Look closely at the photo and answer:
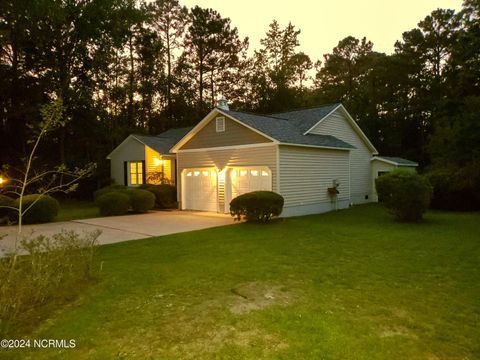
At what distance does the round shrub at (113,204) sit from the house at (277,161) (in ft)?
10.1

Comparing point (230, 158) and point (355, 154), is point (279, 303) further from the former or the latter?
point (355, 154)

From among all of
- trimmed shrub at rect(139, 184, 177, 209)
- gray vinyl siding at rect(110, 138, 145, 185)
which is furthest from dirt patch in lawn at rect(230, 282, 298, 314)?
gray vinyl siding at rect(110, 138, 145, 185)

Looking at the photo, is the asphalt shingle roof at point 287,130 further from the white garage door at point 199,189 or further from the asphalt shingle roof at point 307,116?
the white garage door at point 199,189

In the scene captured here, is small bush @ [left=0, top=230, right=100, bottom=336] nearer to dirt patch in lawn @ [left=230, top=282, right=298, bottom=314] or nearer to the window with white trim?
dirt patch in lawn @ [left=230, top=282, right=298, bottom=314]

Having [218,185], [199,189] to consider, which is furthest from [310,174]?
[199,189]

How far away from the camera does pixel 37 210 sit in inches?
557

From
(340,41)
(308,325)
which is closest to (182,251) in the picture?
(308,325)

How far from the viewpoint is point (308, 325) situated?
Answer: 13.9ft

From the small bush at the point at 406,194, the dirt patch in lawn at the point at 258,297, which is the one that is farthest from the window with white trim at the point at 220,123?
the dirt patch in lawn at the point at 258,297

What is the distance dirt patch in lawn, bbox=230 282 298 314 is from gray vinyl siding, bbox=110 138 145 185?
1784 centimetres

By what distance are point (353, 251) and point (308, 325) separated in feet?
15.2

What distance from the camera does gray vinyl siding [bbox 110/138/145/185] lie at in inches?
882

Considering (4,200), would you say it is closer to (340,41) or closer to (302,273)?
(302,273)

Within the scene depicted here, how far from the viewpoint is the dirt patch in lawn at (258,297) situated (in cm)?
489
